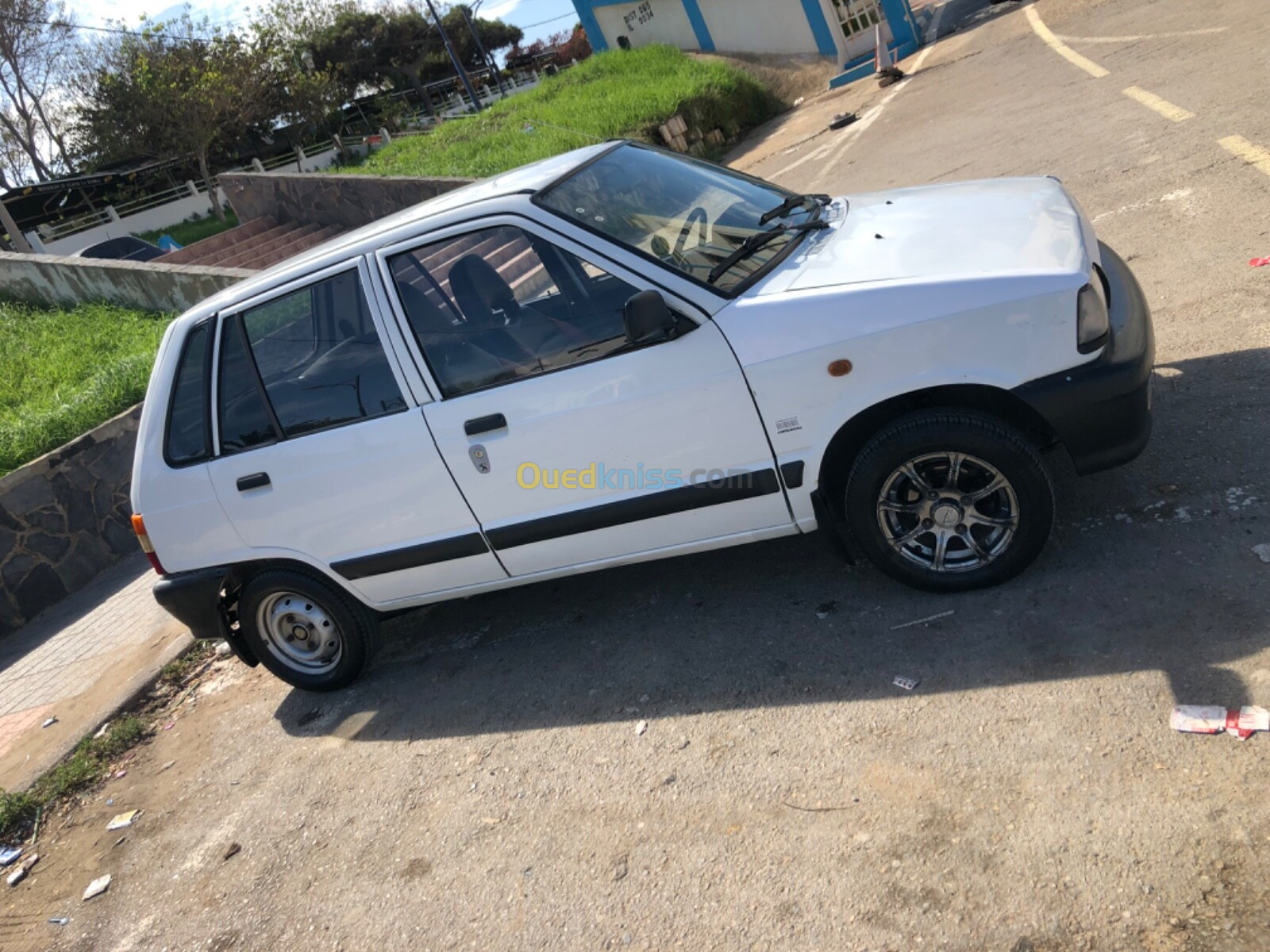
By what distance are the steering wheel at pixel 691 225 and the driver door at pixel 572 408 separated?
29 cm

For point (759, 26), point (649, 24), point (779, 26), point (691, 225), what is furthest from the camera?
point (649, 24)

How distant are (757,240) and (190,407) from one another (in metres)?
2.72

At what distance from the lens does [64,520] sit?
8320 mm

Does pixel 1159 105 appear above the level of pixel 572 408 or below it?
below

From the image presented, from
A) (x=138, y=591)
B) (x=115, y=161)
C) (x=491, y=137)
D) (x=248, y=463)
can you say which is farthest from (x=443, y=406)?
(x=115, y=161)

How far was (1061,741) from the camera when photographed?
10.5 feet

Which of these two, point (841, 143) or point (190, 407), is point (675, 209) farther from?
point (841, 143)

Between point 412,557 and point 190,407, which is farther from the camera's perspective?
point 190,407

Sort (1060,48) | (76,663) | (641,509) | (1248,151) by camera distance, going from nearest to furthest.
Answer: (641,509)
(76,663)
(1248,151)
(1060,48)

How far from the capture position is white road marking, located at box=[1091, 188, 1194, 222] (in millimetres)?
7082

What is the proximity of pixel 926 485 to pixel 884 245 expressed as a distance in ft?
3.10

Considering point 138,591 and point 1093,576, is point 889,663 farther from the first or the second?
point 138,591

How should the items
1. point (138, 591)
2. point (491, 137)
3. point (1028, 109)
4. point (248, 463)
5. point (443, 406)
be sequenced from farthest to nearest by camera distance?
point (491, 137), point (1028, 109), point (138, 591), point (248, 463), point (443, 406)

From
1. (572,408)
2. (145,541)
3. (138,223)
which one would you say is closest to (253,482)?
(145,541)
